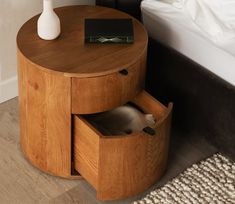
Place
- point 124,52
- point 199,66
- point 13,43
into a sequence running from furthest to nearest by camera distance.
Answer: point 13,43
point 199,66
point 124,52

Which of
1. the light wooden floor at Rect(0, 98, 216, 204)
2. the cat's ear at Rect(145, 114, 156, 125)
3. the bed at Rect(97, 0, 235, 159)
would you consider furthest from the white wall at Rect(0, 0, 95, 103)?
the cat's ear at Rect(145, 114, 156, 125)

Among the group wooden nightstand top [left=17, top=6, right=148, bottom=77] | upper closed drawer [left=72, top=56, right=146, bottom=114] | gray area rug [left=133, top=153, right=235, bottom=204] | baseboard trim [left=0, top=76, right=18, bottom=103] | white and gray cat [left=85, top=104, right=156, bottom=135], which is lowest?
gray area rug [left=133, top=153, right=235, bottom=204]

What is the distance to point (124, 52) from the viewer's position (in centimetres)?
172

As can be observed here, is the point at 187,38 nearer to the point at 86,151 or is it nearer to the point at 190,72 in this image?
the point at 190,72

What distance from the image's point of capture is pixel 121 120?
1.84m

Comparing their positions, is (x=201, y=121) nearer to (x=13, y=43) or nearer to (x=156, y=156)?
(x=156, y=156)

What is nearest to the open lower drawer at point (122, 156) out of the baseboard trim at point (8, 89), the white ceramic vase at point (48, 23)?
the white ceramic vase at point (48, 23)

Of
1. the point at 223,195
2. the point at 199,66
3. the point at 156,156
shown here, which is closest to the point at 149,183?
the point at 156,156

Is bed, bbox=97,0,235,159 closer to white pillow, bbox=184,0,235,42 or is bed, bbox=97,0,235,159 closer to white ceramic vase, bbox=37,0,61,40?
white pillow, bbox=184,0,235,42

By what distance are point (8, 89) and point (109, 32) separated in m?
0.58

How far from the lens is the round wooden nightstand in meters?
1.64

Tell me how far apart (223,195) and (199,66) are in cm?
43

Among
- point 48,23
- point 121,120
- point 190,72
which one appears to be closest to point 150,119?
point 121,120

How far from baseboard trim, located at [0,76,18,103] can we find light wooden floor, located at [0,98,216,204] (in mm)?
75
